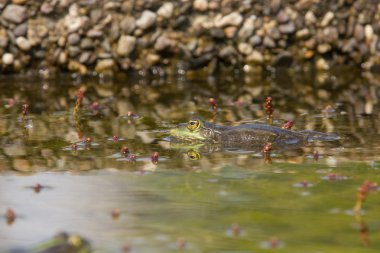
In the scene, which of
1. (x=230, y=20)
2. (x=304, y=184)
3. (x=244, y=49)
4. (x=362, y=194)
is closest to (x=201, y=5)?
(x=230, y=20)

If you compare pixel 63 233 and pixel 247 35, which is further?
pixel 247 35

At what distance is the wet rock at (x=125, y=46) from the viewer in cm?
1161

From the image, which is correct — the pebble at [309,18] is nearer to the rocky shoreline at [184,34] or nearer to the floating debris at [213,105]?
the rocky shoreline at [184,34]

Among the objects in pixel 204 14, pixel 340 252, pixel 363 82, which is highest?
pixel 204 14

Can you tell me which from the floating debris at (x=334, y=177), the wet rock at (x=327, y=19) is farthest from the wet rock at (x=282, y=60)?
the floating debris at (x=334, y=177)

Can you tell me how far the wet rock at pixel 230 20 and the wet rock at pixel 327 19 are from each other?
3.91ft

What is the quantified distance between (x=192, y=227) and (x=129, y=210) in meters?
0.55

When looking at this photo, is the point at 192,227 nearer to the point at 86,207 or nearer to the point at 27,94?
the point at 86,207

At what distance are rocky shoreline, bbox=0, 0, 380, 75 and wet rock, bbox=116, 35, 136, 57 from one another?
13 mm

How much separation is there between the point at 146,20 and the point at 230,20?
113cm

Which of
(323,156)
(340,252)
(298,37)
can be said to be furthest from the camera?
→ (298,37)

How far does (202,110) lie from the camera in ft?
31.6

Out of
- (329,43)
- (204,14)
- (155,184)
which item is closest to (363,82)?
(329,43)

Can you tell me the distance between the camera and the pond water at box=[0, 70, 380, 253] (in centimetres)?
525
